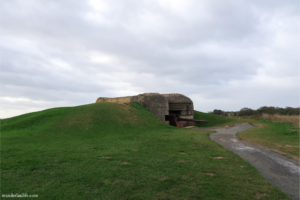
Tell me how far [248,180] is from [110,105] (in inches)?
615

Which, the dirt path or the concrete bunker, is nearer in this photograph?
the dirt path

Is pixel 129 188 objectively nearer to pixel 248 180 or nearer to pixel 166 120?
pixel 248 180

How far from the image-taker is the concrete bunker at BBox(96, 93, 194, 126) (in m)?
21.0

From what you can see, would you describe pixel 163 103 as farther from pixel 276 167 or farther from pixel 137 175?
pixel 137 175

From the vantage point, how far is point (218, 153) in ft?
23.1

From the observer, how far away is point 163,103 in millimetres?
21438

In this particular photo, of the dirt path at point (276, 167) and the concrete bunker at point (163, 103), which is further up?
the concrete bunker at point (163, 103)

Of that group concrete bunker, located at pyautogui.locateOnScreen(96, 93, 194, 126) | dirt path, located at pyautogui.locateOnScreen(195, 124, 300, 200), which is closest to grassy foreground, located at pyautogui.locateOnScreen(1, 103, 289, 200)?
dirt path, located at pyautogui.locateOnScreen(195, 124, 300, 200)

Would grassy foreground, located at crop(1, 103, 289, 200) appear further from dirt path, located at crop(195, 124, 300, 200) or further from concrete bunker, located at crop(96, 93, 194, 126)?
concrete bunker, located at crop(96, 93, 194, 126)

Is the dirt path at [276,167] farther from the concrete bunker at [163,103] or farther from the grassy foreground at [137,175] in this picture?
the concrete bunker at [163,103]

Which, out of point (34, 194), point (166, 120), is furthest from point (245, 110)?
point (34, 194)

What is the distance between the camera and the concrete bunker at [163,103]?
2105cm

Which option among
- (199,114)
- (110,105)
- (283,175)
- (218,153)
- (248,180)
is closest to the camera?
(248,180)

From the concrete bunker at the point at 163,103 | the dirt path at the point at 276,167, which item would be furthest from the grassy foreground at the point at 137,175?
the concrete bunker at the point at 163,103
